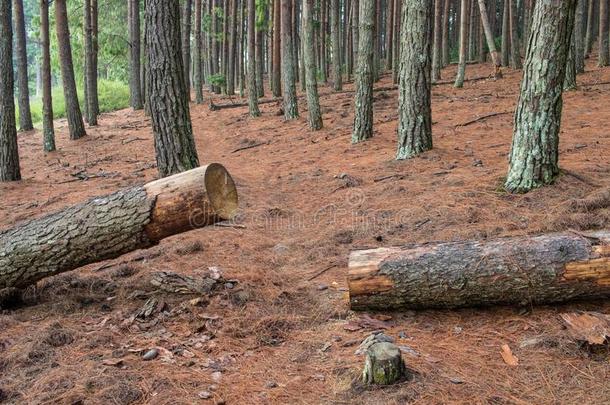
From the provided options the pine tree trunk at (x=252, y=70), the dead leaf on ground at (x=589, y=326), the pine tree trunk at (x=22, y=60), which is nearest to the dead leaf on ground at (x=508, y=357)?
the dead leaf on ground at (x=589, y=326)

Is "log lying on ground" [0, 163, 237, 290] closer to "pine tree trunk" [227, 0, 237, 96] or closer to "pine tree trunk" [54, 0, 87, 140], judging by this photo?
"pine tree trunk" [54, 0, 87, 140]

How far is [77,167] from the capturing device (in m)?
11.6

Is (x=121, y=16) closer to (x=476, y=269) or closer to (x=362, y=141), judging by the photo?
(x=362, y=141)

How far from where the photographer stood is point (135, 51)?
68.9 ft

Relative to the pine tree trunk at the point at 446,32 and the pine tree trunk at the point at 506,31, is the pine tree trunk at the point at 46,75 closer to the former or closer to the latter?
the pine tree trunk at the point at 446,32

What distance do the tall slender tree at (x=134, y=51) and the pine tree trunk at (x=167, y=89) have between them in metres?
13.9

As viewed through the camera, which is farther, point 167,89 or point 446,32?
point 446,32

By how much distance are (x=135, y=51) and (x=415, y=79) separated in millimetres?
16081

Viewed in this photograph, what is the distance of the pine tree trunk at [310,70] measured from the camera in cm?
1241

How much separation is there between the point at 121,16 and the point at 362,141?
2310 centimetres

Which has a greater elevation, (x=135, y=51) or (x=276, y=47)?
(x=135, y=51)

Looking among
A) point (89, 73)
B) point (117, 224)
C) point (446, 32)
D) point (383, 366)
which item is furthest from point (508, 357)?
point (446, 32)

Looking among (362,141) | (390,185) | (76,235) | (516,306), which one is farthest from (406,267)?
(362,141)

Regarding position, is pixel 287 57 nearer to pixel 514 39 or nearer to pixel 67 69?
pixel 67 69
